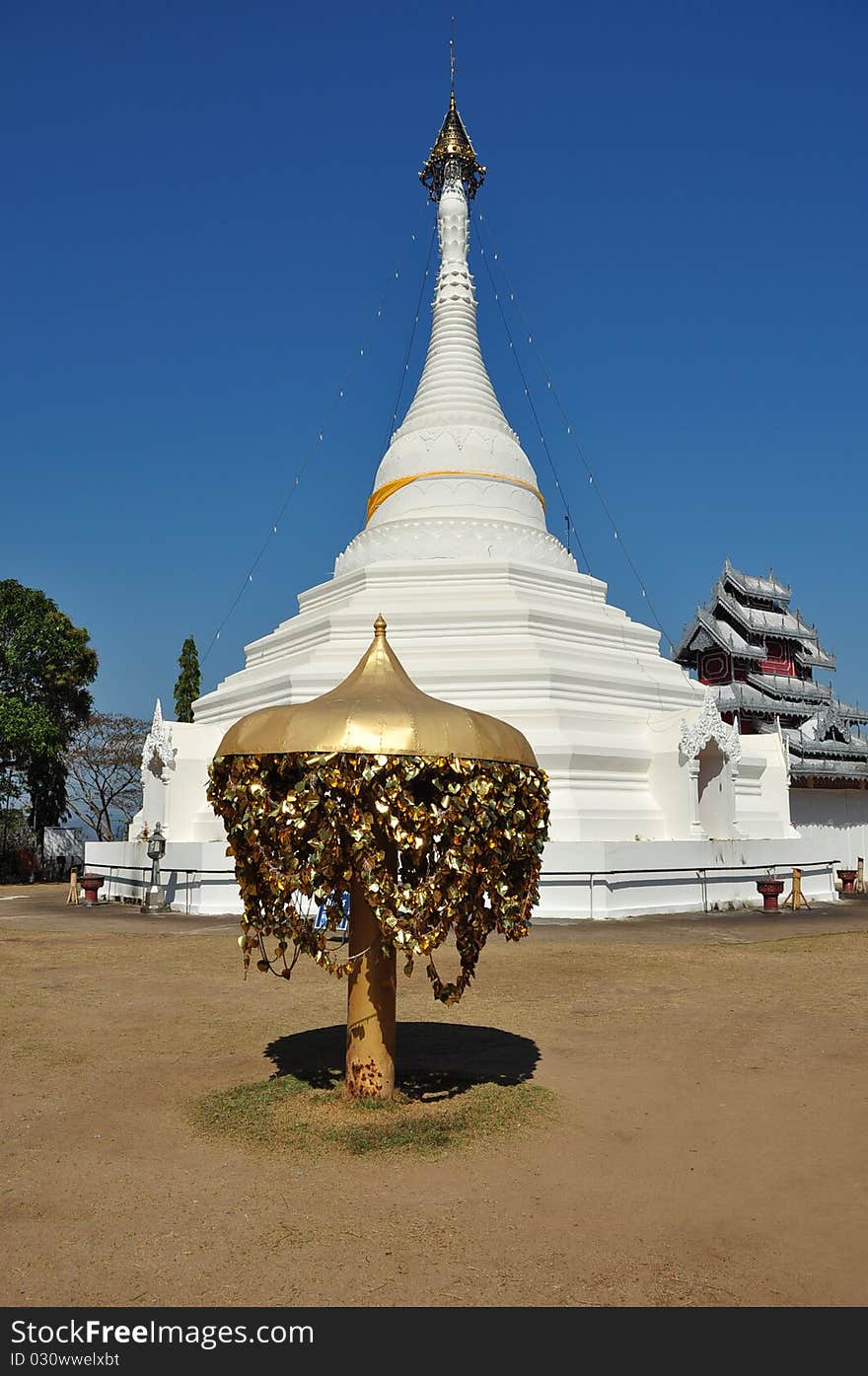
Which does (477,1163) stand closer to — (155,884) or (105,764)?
(155,884)

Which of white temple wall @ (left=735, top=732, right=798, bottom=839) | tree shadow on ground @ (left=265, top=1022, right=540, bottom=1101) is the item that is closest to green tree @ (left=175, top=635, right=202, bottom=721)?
white temple wall @ (left=735, top=732, right=798, bottom=839)

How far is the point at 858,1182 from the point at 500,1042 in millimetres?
4035

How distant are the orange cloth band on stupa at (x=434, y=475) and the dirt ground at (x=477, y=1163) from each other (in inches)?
848

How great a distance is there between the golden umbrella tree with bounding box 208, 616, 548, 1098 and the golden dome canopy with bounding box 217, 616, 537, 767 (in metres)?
0.01

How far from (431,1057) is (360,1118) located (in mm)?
1842

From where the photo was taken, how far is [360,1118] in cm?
714

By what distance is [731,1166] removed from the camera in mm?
6305

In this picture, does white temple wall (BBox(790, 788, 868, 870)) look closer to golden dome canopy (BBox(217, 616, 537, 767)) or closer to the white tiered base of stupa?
the white tiered base of stupa

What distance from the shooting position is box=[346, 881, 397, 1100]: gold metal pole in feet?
24.5

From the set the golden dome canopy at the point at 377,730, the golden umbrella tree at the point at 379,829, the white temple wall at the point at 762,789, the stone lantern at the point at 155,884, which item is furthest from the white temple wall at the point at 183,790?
the golden dome canopy at the point at 377,730


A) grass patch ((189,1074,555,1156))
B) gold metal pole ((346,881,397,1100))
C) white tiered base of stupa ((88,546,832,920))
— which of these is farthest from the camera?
white tiered base of stupa ((88,546,832,920))

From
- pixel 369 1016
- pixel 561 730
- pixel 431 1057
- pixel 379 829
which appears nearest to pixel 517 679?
pixel 561 730

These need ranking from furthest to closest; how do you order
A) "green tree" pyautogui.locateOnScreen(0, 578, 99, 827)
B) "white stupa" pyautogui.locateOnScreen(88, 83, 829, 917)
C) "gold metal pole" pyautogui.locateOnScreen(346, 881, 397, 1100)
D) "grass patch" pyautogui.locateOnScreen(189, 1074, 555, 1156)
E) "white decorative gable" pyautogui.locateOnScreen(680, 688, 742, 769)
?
"green tree" pyautogui.locateOnScreen(0, 578, 99, 827) → "white decorative gable" pyautogui.locateOnScreen(680, 688, 742, 769) → "white stupa" pyautogui.locateOnScreen(88, 83, 829, 917) → "gold metal pole" pyautogui.locateOnScreen(346, 881, 397, 1100) → "grass patch" pyautogui.locateOnScreen(189, 1074, 555, 1156)
